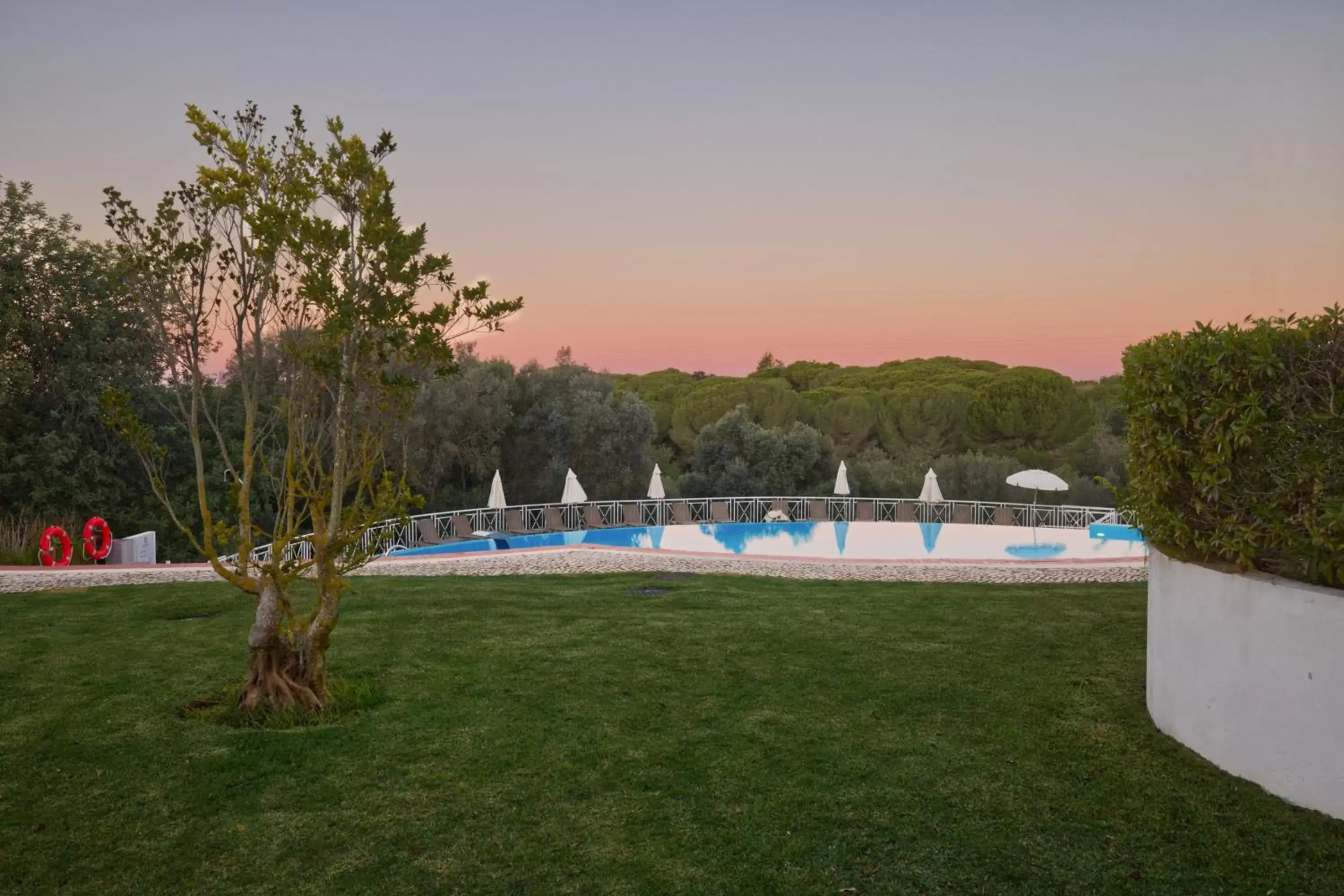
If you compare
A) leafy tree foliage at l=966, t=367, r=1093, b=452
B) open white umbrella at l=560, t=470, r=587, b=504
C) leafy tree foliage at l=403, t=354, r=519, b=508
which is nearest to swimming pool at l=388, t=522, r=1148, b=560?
open white umbrella at l=560, t=470, r=587, b=504

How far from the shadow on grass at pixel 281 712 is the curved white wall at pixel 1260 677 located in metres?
4.91

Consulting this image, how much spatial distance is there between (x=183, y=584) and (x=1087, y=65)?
57.4 ft

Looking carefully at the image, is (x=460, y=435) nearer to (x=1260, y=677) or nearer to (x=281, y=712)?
(x=281, y=712)

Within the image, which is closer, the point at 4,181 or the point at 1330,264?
the point at 1330,264

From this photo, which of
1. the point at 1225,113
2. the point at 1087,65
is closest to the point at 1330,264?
the point at 1225,113

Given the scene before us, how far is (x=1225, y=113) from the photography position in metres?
15.8

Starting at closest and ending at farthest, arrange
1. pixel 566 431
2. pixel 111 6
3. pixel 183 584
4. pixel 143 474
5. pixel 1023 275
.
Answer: pixel 183 584 → pixel 111 6 → pixel 143 474 → pixel 1023 275 → pixel 566 431

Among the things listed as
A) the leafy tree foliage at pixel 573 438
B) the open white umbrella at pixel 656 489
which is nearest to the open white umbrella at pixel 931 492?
the open white umbrella at pixel 656 489

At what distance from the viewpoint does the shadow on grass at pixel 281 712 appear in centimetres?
525

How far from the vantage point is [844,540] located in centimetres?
2116

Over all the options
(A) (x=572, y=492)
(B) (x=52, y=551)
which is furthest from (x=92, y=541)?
(A) (x=572, y=492)

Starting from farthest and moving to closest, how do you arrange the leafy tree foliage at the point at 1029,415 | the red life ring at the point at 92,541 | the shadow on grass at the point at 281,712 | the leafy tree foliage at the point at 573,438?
the leafy tree foliage at the point at 1029,415 < the leafy tree foliage at the point at 573,438 < the red life ring at the point at 92,541 < the shadow on grass at the point at 281,712

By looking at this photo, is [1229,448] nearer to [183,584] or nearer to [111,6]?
[183,584]

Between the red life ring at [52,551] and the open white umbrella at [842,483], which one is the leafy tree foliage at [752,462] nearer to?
the open white umbrella at [842,483]
